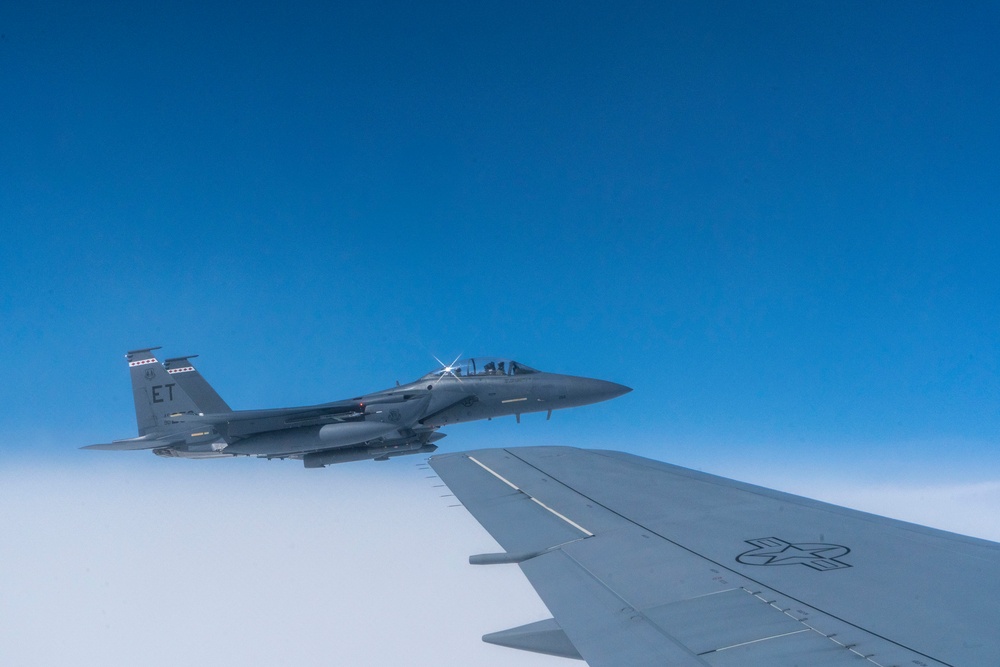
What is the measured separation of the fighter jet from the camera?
1419 cm

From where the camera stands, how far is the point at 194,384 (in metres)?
17.6

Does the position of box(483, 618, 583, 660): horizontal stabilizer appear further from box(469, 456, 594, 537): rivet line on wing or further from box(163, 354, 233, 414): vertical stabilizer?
box(163, 354, 233, 414): vertical stabilizer

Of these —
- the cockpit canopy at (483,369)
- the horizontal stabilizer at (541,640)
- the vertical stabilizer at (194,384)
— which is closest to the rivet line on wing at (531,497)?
the horizontal stabilizer at (541,640)

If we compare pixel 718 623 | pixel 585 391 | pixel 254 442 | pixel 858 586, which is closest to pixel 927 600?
pixel 858 586

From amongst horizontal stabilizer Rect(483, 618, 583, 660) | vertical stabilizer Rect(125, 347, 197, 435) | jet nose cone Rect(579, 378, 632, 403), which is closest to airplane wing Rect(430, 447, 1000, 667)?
horizontal stabilizer Rect(483, 618, 583, 660)

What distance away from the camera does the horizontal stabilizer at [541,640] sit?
2891 millimetres

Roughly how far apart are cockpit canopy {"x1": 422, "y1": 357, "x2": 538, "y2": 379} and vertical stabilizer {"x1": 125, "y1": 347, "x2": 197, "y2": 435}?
8166 millimetres

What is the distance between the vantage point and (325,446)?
551 inches

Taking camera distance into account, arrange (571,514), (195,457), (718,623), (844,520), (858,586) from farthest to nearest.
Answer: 1. (195,457)
2. (571,514)
3. (844,520)
4. (858,586)
5. (718,623)

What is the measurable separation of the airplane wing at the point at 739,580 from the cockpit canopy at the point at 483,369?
372 inches

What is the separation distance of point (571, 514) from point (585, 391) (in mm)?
10206

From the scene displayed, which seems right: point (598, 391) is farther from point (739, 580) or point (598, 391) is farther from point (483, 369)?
point (739, 580)

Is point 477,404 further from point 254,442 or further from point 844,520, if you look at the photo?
A: point 844,520

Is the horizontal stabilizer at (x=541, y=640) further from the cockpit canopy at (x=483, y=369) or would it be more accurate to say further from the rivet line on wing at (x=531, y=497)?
the cockpit canopy at (x=483, y=369)
